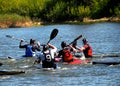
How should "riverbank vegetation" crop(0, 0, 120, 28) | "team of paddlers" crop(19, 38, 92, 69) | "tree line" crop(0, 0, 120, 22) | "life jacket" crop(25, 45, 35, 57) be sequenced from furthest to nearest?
1. "tree line" crop(0, 0, 120, 22)
2. "riverbank vegetation" crop(0, 0, 120, 28)
3. "life jacket" crop(25, 45, 35, 57)
4. "team of paddlers" crop(19, 38, 92, 69)

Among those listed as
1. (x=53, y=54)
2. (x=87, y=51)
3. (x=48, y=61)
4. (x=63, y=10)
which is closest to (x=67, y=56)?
(x=53, y=54)

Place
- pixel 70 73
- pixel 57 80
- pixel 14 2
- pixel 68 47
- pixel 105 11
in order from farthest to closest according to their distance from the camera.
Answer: pixel 14 2, pixel 105 11, pixel 68 47, pixel 70 73, pixel 57 80

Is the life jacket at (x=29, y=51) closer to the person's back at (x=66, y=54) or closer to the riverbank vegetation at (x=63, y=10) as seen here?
the person's back at (x=66, y=54)

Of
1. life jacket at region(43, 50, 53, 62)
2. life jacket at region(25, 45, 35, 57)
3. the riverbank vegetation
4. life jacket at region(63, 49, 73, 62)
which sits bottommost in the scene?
the riverbank vegetation

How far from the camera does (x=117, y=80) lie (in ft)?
73.9

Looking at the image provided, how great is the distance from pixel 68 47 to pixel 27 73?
4592 mm

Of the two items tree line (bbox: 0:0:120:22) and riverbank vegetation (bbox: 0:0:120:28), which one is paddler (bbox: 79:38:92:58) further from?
tree line (bbox: 0:0:120:22)

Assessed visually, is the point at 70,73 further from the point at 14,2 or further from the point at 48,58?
the point at 14,2

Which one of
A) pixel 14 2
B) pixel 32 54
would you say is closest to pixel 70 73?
pixel 32 54

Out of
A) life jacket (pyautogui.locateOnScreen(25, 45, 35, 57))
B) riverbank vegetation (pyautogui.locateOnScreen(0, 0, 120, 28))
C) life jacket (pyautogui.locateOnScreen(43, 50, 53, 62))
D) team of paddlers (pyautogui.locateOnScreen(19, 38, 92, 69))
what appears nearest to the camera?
life jacket (pyautogui.locateOnScreen(43, 50, 53, 62))

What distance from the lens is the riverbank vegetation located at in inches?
4502

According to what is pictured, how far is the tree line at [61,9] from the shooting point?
379 feet

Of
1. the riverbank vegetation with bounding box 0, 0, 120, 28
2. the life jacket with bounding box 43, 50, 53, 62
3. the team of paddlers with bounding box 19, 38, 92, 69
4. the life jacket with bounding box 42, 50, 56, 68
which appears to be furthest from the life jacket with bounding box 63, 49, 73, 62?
the riverbank vegetation with bounding box 0, 0, 120, 28

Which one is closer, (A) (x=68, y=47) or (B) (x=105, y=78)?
(B) (x=105, y=78)
